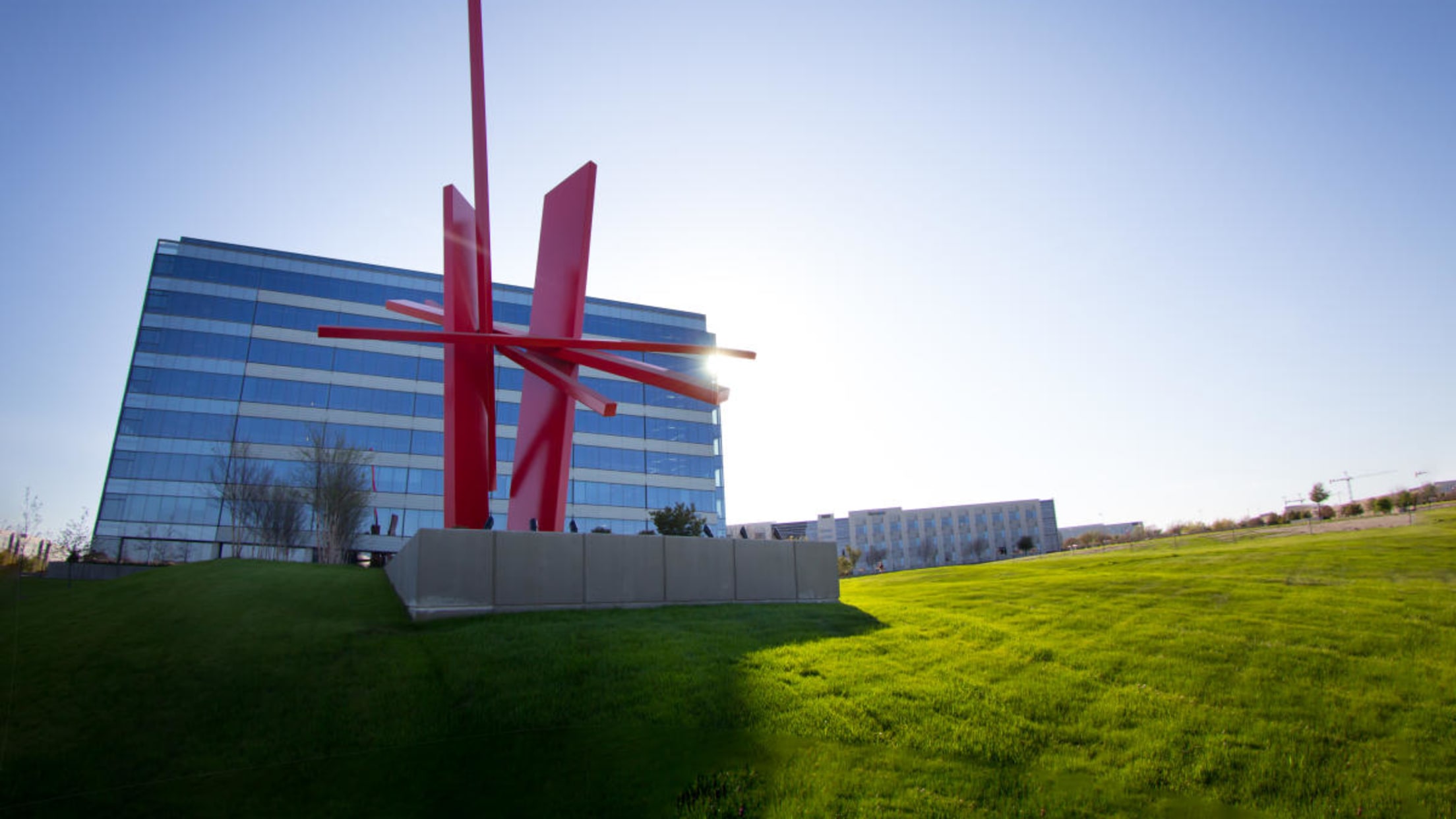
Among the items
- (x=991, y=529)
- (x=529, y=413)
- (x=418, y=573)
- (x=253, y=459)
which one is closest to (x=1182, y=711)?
(x=418, y=573)

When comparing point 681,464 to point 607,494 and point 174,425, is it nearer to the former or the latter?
point 607,494

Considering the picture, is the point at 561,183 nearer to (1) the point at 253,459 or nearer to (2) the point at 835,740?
(2) the point at 835,740

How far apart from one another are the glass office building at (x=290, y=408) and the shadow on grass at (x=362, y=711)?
104 feet

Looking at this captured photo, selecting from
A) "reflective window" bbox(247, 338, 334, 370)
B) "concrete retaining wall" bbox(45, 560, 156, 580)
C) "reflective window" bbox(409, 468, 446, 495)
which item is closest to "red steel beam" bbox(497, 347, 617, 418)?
"concrete retaining wall" bbox(45, 560, 156, 580)

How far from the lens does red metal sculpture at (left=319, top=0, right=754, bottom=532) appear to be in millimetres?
16219

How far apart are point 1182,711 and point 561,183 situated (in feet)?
51.0

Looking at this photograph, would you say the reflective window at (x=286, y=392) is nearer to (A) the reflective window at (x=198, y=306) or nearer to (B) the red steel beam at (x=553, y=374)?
(A) the reflective window at (x=198, y=306)

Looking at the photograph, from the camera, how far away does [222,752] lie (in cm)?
748

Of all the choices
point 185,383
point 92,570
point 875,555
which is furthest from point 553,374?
point 875,555

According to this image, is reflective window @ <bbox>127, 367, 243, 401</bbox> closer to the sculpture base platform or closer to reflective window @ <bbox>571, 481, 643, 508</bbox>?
reflective window @ <bbox>571, 481, 643, 508</bbox>

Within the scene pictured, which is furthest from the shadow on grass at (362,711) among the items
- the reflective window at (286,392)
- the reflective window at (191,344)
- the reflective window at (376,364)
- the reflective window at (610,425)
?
the reflective window at (610,425)

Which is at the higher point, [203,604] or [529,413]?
[529,413]

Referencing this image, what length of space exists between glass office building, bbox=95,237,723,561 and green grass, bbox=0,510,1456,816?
30.7m

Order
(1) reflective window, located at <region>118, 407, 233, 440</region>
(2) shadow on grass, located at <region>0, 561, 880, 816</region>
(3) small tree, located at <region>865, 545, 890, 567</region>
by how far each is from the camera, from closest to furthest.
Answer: (2) shadow on grass, located at <region>0, 561, 880, 816</region> → (1) reflective window, located at <region>118, 407, 233, 440</region> → (3) small tree, located at <region>865, 545, 890, 567</region>
